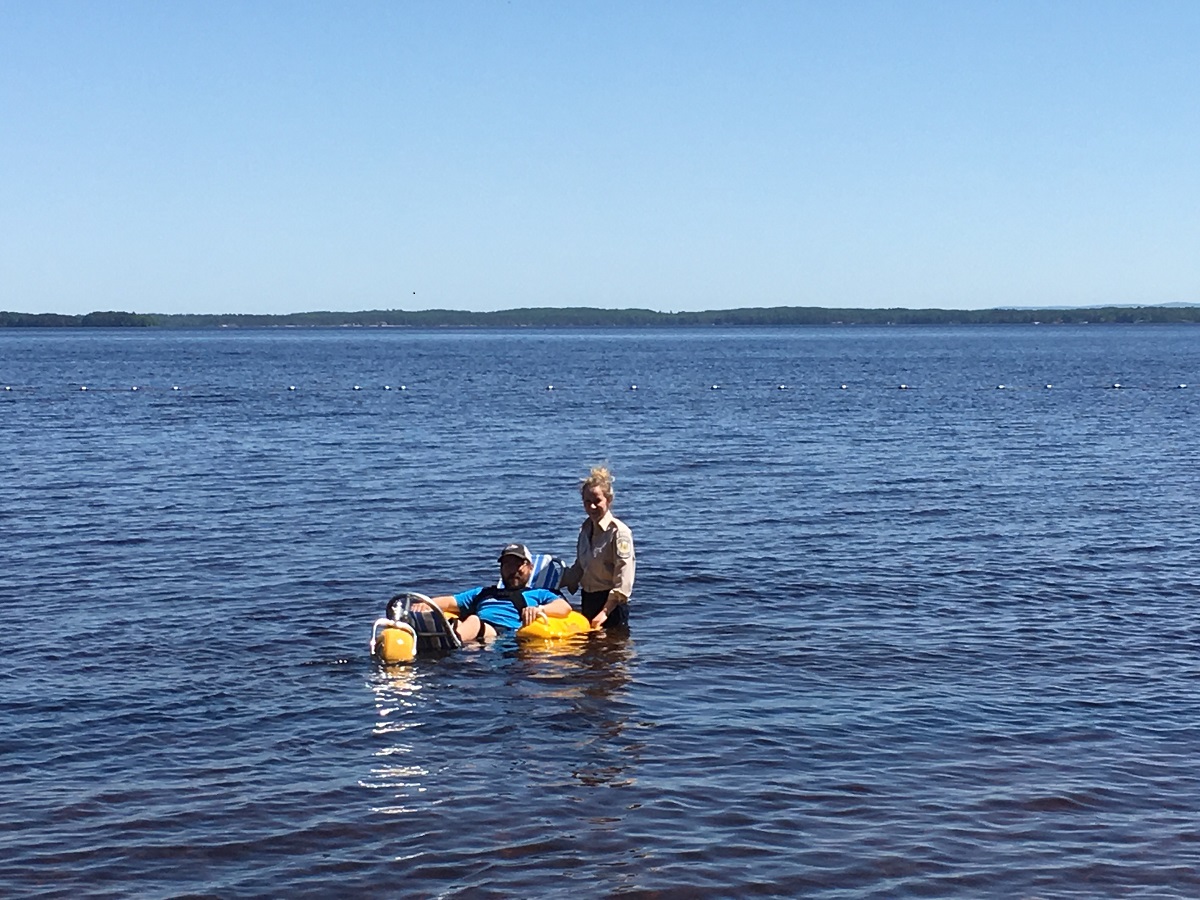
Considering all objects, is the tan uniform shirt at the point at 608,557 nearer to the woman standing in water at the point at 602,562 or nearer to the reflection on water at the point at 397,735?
the woman standing in water at the point at 602,562

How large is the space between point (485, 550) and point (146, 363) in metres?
111

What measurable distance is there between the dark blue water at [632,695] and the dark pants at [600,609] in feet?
1.04

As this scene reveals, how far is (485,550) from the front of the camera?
23156 millimetres

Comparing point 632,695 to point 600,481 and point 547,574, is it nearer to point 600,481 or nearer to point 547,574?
point 600,481

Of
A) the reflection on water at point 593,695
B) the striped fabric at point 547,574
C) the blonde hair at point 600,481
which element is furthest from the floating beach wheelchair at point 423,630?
the blonde hair at point 600,481

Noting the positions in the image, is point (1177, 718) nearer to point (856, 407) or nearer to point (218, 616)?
point (218, 616)

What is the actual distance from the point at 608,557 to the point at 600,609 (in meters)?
0.72

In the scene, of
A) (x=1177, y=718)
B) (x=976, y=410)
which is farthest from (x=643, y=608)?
(x=976, y=410)

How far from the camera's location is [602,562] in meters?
16.3

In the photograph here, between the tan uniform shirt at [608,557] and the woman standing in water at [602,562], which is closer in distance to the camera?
the woman standing in water at [602,562]

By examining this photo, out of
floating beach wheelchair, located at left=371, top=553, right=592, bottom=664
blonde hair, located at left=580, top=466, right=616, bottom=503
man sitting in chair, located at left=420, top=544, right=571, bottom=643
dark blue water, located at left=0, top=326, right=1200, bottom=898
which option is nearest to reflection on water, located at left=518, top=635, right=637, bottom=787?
dark blue water, located at left=0, top=326, right=1200, bottom=898

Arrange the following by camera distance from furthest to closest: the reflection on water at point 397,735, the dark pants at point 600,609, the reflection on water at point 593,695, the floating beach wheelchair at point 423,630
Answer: the dark pants at point 600,609
the floating beach wheelchair at point 423,630
the reflection on water at point 593,695
the reflection on water at point 397,735

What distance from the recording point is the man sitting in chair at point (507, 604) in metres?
16.2

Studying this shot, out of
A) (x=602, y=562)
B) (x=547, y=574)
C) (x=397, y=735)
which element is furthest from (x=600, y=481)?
(x=397, y=735)
